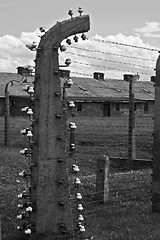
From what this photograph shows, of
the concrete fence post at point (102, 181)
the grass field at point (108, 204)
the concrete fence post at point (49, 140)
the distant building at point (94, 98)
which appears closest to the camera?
→ the concrete fence post at point (49, 140)

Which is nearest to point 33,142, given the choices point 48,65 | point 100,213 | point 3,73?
point 48,65

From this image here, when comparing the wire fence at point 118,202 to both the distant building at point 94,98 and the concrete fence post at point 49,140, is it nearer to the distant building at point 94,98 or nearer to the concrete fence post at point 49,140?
the concrete fence post at point 49,140

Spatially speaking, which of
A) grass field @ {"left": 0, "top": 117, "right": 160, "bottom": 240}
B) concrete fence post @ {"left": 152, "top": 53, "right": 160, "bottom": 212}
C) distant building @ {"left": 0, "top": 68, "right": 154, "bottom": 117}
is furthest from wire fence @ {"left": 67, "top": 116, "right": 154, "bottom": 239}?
distant building @ {"left": 0, "top": 68, "right": 154, "bottom": 117}

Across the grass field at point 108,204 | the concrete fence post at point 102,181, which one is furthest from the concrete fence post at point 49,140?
the concrete fence post at point 102,181

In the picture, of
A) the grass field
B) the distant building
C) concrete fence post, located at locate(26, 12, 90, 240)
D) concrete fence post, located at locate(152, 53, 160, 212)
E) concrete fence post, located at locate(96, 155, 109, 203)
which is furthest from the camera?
the distant building

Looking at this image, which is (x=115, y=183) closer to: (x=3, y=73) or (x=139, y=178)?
(x=139, y=178)

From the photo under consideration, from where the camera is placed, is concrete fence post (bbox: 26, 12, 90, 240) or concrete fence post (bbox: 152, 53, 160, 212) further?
concrete fence post (bbox: 152, 53, 160, 212)

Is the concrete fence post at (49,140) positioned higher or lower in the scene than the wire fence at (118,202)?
higher

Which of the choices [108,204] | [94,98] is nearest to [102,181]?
[108,204]

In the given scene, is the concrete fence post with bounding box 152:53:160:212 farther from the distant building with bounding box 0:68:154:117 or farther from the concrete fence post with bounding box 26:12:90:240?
the distant building with bounding box 0:68:154:117

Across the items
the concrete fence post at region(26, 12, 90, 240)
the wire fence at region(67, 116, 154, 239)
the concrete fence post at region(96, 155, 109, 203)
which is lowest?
the wire fence at region(67, 116, 154, 239)

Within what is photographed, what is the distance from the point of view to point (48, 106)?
7020mm

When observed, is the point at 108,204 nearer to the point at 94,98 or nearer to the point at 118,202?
the point at 118,202

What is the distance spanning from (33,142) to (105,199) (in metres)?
3.29
